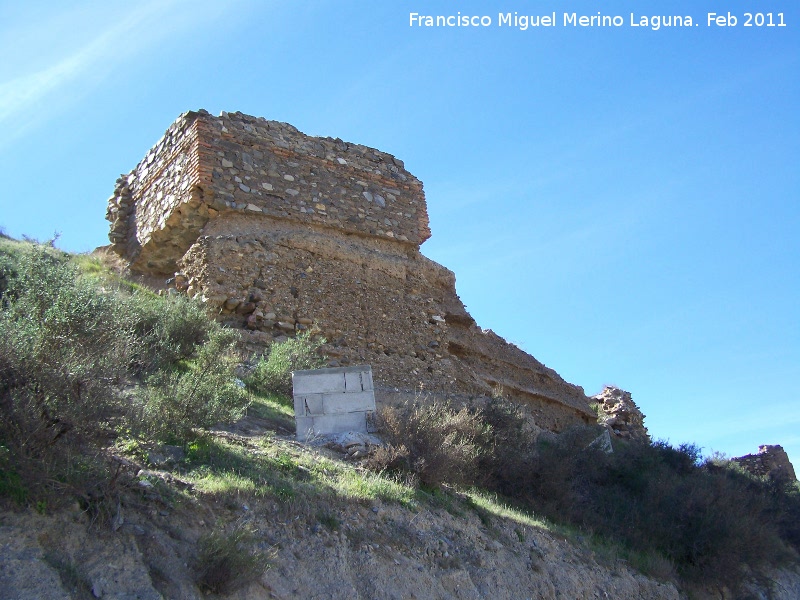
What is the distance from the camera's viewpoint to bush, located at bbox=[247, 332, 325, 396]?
10.3 metres

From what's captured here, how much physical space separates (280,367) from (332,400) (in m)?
1.58

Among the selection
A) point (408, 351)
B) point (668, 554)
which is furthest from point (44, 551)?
point (408, 351)

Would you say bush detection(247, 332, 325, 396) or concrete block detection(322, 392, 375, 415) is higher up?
bush detection(247, 332, 325, 396)

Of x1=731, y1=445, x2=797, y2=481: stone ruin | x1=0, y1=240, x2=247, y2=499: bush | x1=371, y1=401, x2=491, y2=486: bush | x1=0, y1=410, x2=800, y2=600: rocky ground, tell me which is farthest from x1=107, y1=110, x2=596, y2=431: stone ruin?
x1=731, y1=445, x2=797, y2=481: stone ruin

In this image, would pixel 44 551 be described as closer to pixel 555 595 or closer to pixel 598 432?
pixel 555 595

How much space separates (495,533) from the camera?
26.1 feet

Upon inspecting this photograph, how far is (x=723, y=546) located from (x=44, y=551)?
8.19m

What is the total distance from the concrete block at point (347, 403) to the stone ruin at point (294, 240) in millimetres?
2317

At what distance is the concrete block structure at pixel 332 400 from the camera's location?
879 centimetres

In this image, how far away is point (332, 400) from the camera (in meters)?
8.95

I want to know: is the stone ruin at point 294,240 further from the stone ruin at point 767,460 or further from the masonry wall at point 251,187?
the stone ruin at point 767,460

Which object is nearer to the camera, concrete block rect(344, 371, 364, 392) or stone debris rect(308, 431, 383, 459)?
stone debris rect(308, 431, 383, 459)

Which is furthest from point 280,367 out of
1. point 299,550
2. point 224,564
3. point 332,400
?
point 224,564

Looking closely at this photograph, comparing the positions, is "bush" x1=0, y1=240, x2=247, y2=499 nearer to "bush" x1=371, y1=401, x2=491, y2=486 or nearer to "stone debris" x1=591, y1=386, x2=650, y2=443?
"bush" x1=371, y1=401, x2=491, y2=486
